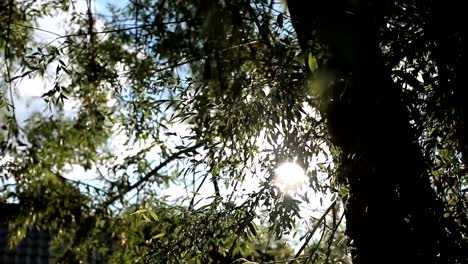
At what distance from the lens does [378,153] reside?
79.8 inches

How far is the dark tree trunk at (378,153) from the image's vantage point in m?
1.97

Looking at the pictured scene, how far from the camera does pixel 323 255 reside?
2.34 m

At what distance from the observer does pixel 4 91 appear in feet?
11.4

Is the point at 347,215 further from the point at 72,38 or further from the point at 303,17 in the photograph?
the point at 72,38

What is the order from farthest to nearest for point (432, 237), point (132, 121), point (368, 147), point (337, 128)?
point (132, 121)
point (337, 128)
point (368, 147)
point (432, 237)

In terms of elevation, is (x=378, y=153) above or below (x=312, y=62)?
below

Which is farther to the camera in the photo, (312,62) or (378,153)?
(378,153)

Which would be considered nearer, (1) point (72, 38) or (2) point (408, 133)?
(2) point (408, 133)

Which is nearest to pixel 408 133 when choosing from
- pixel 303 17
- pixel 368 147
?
pixel 368 147

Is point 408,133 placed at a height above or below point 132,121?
below

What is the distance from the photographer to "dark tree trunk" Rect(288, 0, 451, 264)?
1.97 metres

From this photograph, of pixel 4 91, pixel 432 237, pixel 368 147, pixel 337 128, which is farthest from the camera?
pixel 4 91

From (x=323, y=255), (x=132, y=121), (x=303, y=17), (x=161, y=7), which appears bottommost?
(x=323, y=255)

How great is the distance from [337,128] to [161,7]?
1626mm
